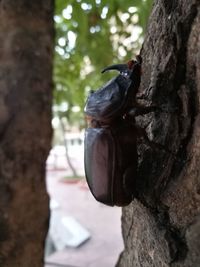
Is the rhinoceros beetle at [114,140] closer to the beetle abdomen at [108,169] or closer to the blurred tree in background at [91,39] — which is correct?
the beetle abdomen at [108,169]

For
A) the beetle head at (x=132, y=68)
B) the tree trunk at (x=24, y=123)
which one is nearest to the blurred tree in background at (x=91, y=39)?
the tree trunk at (x=24, y=123)

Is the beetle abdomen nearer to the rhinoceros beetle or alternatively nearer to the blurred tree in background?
the rhinoceros beetle

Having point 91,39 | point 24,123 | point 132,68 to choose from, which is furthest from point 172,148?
point 91,39

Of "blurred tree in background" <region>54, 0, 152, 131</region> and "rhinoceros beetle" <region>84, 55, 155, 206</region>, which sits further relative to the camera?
"blurred tree in background" <region>54, 0, 152, 131</region>

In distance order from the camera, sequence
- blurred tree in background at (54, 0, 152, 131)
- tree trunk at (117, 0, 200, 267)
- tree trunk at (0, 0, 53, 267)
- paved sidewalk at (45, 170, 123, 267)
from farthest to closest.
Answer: paved sidewalk at (45, 170, 123, 267) < blurred tree in background at (54, 0, 152, 131) < tree trunk at (0, 0, 53, 267) < tree trunk at (117, 0, 200, 267)

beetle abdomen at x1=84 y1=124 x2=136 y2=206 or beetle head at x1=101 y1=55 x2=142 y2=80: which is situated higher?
beetle head at x1=101 y1=55 x2=142 y2=80

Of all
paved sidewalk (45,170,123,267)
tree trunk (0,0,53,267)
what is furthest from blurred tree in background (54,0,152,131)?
paved sidewalk (45,170,123,267)
